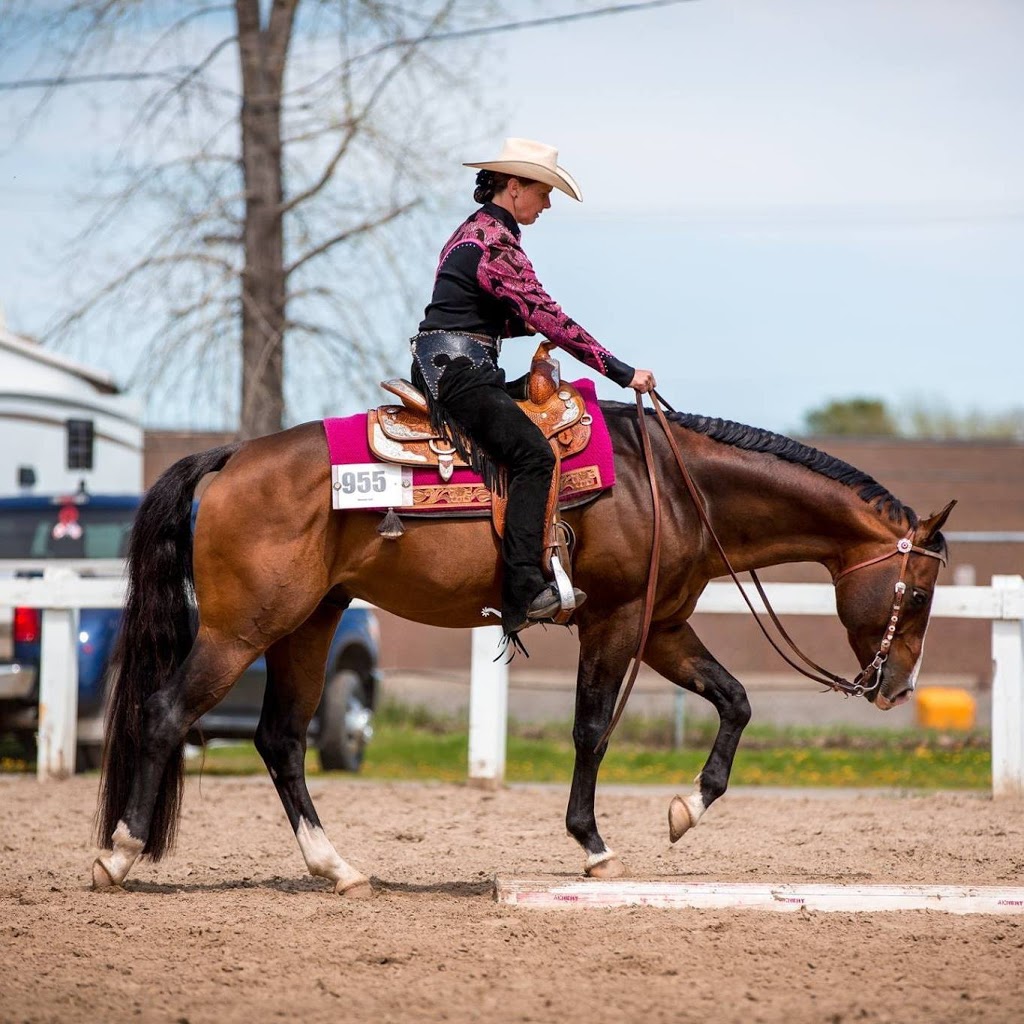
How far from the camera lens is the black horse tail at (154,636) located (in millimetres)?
5629

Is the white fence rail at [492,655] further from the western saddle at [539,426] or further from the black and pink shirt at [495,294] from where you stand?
the black and pink shirt at [495,294]

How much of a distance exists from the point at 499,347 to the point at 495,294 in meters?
0.35

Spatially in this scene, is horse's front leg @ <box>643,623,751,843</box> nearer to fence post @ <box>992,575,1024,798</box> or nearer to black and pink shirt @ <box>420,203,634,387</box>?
black and pink shirt @ <box>420,203,634,387</box>

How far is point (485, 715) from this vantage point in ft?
30.1

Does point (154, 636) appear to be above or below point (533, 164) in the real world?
below

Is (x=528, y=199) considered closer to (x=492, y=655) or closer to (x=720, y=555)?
(x=720, y=555)

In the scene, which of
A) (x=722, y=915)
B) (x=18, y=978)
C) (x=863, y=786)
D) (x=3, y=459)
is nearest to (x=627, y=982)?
(x=722, y=915)

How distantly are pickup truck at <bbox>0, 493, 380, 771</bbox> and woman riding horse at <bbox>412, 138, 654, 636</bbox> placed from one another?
484 cm

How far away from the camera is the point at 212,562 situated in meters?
5.55

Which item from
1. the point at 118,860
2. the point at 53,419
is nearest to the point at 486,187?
the point at 118,860

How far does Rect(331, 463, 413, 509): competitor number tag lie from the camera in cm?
548

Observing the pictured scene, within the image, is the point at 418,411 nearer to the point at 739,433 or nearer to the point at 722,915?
the point at 739,433

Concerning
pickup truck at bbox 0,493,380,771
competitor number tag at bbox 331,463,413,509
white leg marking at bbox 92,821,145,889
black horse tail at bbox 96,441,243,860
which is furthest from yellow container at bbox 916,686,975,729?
white leg marking at bbox 92,821,145,889

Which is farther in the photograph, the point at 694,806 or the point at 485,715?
the point at 485,715
